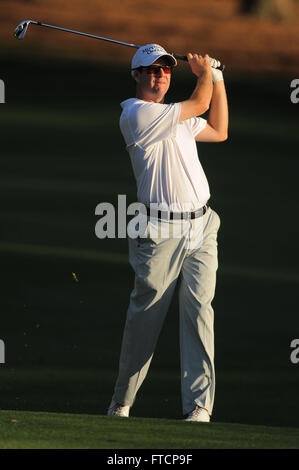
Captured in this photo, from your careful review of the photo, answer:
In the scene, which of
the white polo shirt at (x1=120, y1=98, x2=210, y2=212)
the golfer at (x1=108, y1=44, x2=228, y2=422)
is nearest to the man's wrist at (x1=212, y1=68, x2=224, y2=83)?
the golfer at (x1=108, y1=44, x2=228, y2=422)

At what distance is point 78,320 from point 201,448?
12.7 ft

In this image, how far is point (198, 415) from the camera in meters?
6.62

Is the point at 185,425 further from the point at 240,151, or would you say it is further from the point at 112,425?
the point at 240,151

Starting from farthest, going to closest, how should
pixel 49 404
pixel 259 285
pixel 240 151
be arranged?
1. pixel 240 151
2. pixel 259 285
3. pixel 49 404

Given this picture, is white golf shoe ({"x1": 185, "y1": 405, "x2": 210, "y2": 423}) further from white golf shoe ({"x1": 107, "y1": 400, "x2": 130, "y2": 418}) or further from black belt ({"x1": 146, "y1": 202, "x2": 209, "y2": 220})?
black belt ({"x1": 146, "y1": 202, "x2": 209, "y2": 220})

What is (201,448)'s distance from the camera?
5.58 m

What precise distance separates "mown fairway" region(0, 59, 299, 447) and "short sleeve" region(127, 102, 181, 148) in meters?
1.42

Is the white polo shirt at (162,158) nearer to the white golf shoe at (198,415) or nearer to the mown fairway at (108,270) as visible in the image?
the white golf shoe at (198,415)

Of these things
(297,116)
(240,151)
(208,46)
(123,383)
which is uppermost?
(208,46)

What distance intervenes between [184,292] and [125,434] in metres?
1.12

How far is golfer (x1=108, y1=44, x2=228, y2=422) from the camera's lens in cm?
666

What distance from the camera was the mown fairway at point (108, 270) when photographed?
7.69 m

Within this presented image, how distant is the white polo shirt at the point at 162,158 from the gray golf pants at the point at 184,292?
0.39 feet

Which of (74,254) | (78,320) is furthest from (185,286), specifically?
(74,254)
